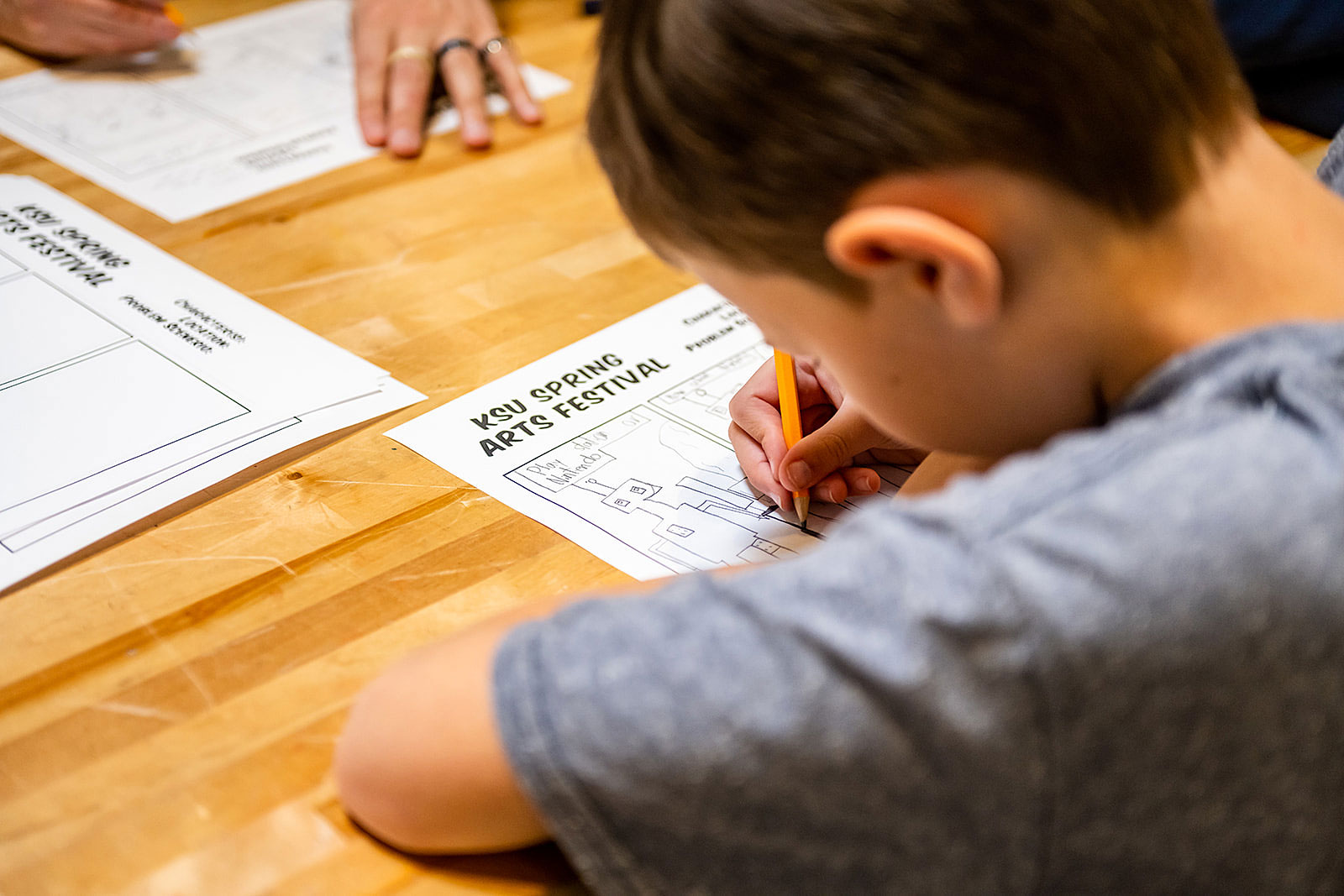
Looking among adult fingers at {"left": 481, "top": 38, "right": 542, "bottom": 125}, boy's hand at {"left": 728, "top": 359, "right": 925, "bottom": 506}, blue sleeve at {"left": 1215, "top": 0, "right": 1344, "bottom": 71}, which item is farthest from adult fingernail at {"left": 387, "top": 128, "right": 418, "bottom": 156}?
blue sleeve at {"left": 1215, "top": 0, "right": 1344, "bottom": 71}

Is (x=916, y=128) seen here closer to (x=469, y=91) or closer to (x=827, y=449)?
(x=827, y=449)

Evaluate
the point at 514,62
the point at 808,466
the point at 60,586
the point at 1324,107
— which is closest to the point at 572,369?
the point at 808,466

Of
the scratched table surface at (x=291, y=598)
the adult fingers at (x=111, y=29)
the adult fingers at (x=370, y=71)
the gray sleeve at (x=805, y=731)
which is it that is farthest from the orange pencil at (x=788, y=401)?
the adult fingers at (x=111, y=29)

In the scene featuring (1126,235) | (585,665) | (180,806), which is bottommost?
(180,806)

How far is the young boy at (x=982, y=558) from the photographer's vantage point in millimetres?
357

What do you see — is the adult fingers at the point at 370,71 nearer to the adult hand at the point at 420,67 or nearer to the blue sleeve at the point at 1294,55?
the adult hand at the point at 420,67

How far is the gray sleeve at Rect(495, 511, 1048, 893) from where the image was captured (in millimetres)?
354

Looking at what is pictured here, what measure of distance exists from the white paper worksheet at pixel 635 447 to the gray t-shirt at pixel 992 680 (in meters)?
0.19

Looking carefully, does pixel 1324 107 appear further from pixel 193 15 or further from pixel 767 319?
pixel 193 15

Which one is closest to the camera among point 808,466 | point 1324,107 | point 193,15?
point 808,466

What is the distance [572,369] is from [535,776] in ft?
1.23

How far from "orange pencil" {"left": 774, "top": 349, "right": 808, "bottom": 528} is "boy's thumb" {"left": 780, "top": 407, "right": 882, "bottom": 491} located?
10 millimetres

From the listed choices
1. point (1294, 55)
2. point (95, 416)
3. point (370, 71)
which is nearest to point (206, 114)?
point (370, 71)

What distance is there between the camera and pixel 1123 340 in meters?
0.43
